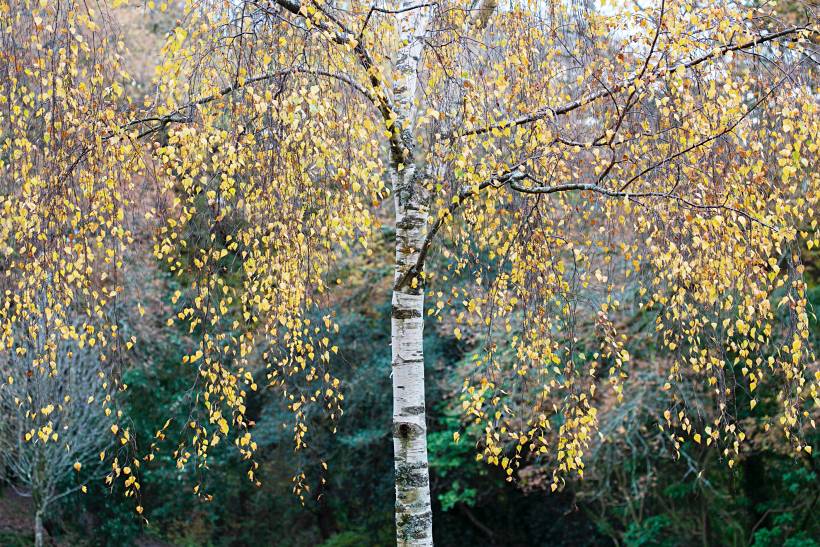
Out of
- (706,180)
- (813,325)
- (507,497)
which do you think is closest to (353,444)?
(507,497)

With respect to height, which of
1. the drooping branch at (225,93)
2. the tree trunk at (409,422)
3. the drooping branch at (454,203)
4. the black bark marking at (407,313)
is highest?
the drooping branch at (225,93)

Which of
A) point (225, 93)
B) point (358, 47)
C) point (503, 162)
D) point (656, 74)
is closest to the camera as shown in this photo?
point (656, 74)

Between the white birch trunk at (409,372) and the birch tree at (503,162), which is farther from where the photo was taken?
the white birch trunk at (409,372)

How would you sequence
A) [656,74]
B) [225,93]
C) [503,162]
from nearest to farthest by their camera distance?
[656,74] < [225,93] < [503,162]

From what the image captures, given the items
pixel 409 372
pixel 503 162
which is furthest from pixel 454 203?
pixel 409 372

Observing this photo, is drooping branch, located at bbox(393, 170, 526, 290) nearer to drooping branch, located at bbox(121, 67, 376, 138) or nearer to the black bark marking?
the black bark marking

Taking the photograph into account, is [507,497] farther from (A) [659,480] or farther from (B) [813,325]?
(B) [813,325]

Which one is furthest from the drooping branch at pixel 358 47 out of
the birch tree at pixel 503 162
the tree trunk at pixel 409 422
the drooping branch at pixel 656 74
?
the tree trunk at pixel 409 422

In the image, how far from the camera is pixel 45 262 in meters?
3.92

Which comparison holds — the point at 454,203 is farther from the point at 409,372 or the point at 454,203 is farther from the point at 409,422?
the point at 409,422

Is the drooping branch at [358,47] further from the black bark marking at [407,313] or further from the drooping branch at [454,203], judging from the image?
the black bark marking at [407,313]

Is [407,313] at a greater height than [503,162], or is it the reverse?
[503,162]

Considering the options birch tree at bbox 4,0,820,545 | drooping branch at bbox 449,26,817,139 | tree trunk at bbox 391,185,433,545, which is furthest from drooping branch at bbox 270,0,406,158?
tree trunk at bbox 391,185,433,545

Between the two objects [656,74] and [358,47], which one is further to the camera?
[358,47]
